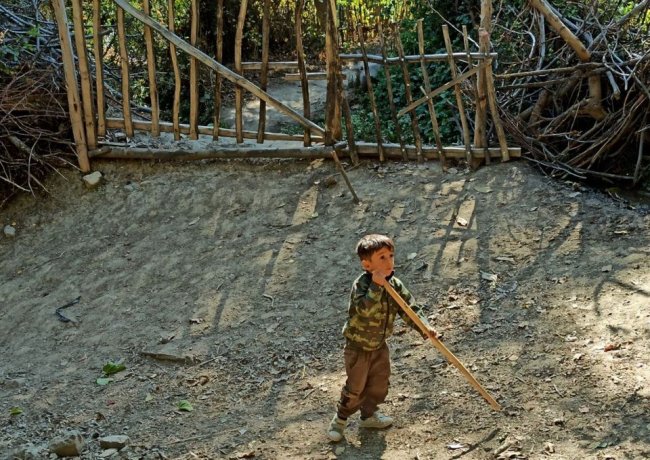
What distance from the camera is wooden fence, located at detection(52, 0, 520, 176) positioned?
6.39m

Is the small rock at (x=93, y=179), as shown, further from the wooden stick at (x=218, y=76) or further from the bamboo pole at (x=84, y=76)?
the wooden stick at (x=218, y=76)

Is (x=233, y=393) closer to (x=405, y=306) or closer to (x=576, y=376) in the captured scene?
(x=405, y=306)

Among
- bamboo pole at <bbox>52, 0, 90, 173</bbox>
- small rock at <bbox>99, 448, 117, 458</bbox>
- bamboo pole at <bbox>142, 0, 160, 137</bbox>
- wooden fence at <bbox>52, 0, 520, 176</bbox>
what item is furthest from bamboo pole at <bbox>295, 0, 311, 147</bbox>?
small rock at <bbox>99, 448, 117, 458</bbox>

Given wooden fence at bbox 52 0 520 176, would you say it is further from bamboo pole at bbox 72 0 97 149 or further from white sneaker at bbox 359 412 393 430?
white sneaker at bbox 359 412 393 430

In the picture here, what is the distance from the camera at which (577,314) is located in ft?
15.0

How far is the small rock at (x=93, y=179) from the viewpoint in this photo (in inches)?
283

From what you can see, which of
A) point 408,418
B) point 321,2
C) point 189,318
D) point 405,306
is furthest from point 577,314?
point 321,2

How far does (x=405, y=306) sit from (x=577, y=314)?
161 centimetres

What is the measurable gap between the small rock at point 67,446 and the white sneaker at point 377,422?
147 centimetres

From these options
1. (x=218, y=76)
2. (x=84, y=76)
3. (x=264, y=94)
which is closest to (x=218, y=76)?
(x=218, y=76)

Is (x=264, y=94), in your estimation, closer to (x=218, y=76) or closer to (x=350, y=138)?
(x=218, y=76)

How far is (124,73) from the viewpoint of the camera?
6980 mm

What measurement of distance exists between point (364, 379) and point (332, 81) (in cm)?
357

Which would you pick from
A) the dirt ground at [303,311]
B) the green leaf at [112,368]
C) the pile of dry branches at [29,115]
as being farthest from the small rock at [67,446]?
the pile of dry branches at [29,115]
